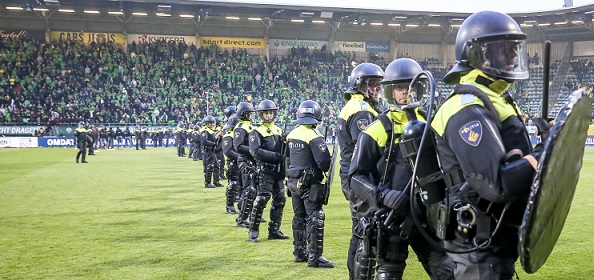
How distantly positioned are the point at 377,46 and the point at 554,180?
5078cm

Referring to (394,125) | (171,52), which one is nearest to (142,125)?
(171,52)

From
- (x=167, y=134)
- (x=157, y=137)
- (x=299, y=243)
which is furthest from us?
(x=167, y=134)

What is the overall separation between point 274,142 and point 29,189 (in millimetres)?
10180

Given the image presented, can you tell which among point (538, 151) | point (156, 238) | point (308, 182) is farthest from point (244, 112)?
point (538, 151)

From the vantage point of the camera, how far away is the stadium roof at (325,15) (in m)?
44.7

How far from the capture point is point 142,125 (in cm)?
4497

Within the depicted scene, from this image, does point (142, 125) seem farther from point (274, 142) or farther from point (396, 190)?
point (396, 190)

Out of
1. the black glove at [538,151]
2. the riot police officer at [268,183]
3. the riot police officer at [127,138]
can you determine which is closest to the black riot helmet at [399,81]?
the black glove at [538,151]

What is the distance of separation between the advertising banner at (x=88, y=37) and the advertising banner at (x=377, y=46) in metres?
20.4

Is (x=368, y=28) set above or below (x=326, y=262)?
above

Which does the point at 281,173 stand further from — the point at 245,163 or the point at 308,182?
the point at 308,182

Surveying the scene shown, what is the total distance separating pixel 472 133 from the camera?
9.98 ft

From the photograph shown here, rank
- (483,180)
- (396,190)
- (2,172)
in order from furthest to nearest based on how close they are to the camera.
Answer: (2,172)
(396,190)
(483,180)

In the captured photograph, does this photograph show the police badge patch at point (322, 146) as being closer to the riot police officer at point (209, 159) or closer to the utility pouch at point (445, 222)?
the utility pouch at point (445, 222)
